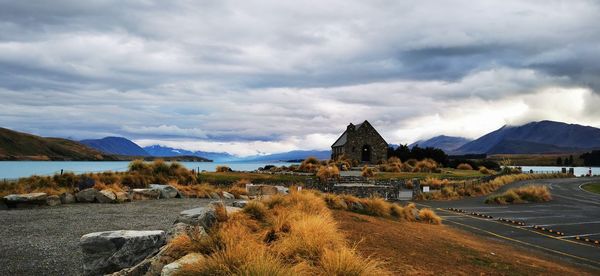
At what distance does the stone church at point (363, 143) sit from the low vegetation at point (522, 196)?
2461 cm

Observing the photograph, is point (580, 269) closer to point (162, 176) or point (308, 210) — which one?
point (308, 210)

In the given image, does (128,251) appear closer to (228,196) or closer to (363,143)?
(228,196)

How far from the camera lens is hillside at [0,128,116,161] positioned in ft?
371

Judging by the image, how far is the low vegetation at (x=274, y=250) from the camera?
5703mm

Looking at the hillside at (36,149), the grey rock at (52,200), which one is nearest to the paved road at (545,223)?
the grey rock at (52,200)

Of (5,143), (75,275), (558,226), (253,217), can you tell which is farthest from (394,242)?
(5,143)

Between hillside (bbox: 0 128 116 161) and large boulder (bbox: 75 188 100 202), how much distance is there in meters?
101

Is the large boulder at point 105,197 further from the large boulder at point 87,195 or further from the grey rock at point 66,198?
the grey rock at point 66,198

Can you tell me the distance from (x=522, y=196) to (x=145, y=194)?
31.8m

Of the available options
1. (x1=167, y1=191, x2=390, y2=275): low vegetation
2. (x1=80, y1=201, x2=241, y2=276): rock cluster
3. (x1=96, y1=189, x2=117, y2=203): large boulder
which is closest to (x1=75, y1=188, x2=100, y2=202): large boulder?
(x1=96, y1=189, x2=117, y2=203): large boulder

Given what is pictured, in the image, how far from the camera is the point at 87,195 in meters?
17.3

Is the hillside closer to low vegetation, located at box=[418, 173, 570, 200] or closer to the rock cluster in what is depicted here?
low vegetation, located at box=[418, 173, 570, 200]

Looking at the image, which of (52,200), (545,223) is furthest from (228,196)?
(545,223)

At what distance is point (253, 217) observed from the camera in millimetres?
10461
